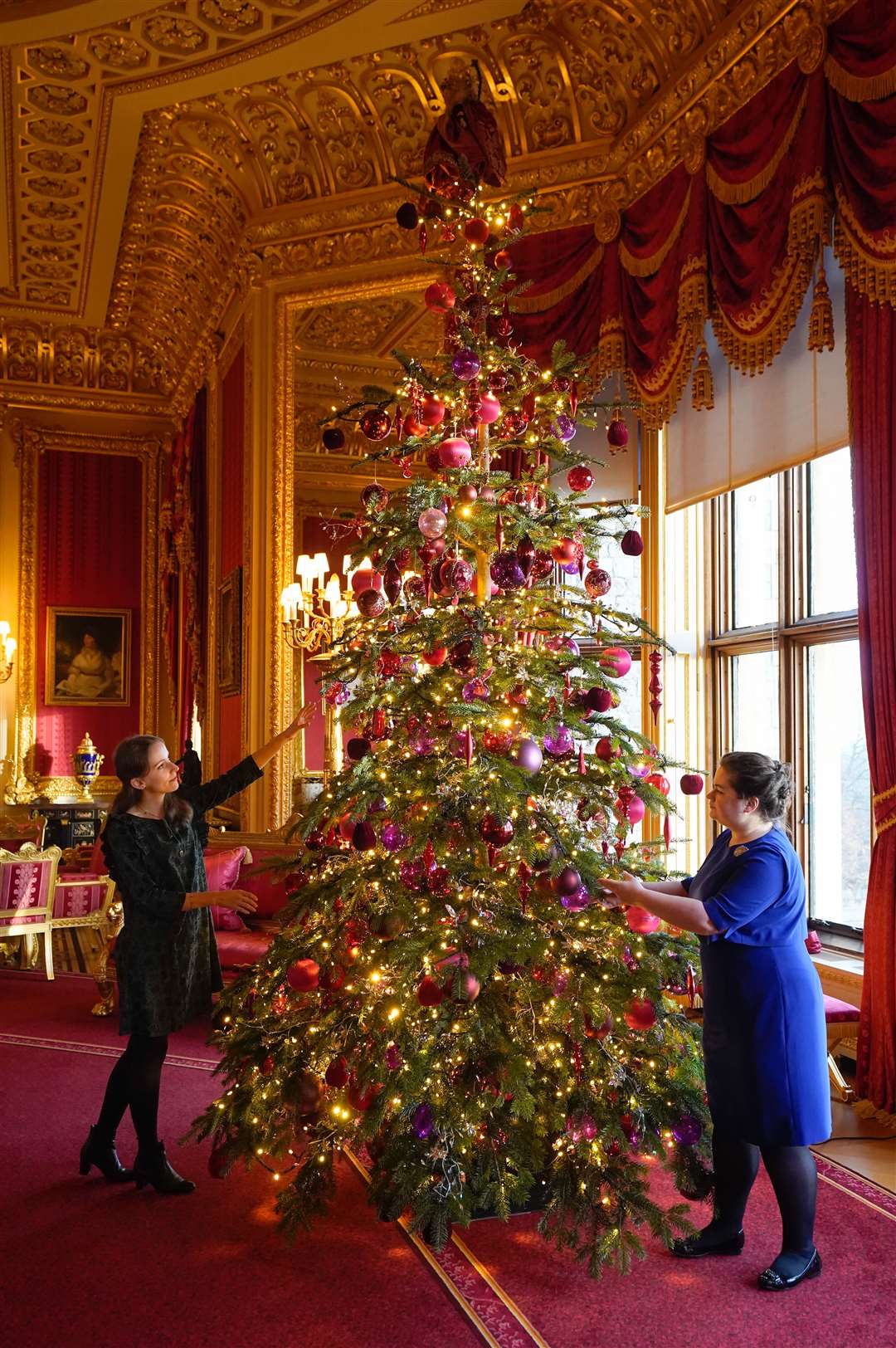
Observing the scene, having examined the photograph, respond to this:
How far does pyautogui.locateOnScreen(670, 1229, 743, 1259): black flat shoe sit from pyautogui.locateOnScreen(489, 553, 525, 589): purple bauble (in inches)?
73.1

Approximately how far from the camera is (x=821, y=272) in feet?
13.6

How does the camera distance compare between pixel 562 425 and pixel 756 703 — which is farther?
pixel 756 703

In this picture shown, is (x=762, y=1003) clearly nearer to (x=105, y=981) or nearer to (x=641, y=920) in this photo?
(x=641, y=920)

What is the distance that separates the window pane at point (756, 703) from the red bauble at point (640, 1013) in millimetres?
2728

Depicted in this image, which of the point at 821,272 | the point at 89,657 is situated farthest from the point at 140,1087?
the point at 89,657

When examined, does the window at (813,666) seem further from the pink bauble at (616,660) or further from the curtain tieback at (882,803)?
the pink bauble at (616,660)

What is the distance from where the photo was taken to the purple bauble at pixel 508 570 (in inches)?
117

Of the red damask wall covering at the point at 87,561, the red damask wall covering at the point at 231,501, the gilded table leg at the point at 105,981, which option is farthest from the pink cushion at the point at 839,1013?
the red damask wall covering at the point at 87,561

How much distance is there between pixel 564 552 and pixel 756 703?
2.88 m

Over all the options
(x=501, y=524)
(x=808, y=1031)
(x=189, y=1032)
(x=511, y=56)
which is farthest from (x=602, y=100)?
(x=189, y=1032)

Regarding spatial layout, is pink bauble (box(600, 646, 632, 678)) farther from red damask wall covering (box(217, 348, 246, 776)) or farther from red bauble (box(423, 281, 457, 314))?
red damask wall covering (box(217, 348, 246, 776))

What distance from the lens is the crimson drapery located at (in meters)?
3.95

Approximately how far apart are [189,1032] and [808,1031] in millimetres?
3579

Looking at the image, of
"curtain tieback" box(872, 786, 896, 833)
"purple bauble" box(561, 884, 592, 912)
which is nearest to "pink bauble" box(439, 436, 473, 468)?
"purple bauble" box(561, 884, 592, 912)
